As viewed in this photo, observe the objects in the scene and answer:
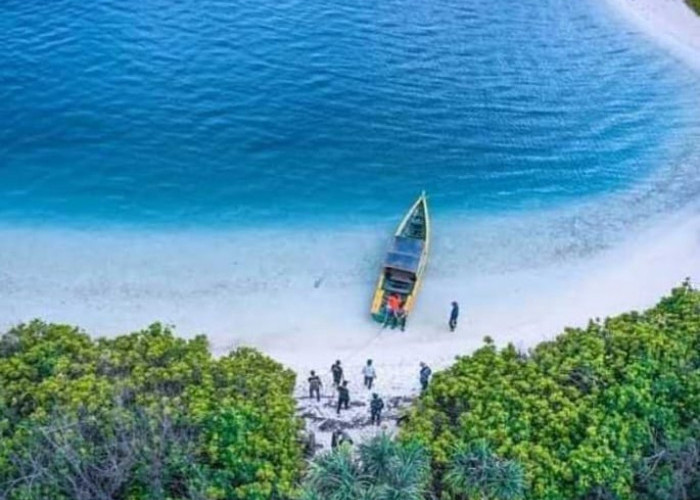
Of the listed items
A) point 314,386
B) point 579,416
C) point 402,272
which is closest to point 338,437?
point 314,386

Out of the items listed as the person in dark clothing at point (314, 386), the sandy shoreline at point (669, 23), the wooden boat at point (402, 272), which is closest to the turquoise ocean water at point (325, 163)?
the wooden boat at point (402, 272)

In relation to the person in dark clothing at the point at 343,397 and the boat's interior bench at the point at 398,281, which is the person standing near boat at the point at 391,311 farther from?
the person in dark clothing at the point at 343,397

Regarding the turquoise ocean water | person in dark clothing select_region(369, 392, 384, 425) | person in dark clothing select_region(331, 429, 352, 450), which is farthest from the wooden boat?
person in dark clothing select_region(331, 429, 352, 450)

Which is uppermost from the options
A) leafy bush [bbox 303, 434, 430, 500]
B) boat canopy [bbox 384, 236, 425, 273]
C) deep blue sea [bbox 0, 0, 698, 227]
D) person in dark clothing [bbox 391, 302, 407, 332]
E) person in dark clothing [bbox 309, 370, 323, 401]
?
deep blue sea [bbox 0, 0, 698, 227]

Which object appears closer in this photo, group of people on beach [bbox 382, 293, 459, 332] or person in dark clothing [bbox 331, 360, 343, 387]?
person in dark clothing [bbox 331, 360, 343, 387]

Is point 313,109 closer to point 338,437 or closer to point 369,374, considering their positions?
point 369,374

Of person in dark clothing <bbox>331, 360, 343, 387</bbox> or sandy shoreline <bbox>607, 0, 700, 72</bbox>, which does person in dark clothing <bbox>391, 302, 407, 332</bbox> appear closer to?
person in dark clothing <bbox>331, 360, 343, 387</bbox>

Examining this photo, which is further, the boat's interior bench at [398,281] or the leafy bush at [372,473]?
the boat's interior bench at [398,281]
